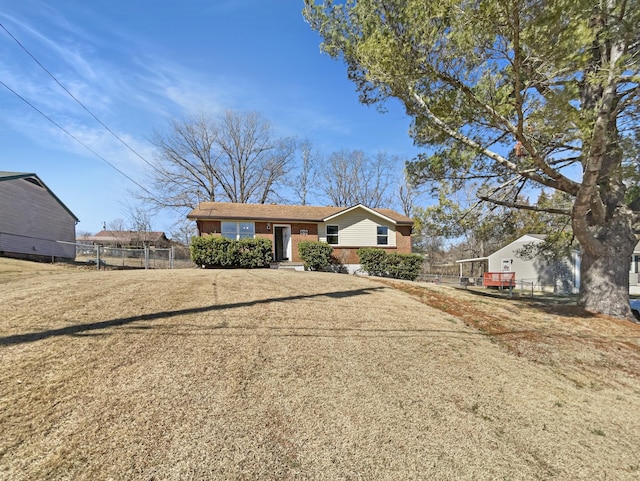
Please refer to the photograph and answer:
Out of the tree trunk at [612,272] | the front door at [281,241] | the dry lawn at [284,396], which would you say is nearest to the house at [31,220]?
the front door at [281,241]

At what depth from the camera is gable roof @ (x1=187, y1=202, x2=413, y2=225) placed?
17188 millimetres

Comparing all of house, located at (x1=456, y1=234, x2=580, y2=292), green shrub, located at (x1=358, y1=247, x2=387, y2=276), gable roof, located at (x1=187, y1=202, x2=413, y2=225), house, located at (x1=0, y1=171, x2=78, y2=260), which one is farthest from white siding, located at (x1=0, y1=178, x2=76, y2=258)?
house, located at (x1=456, y1=234, x2=580, y2=292)

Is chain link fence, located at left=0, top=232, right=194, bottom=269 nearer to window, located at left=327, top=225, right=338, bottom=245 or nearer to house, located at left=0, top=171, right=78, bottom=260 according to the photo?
house, located at left=0, top=171, right=78, bottom=260

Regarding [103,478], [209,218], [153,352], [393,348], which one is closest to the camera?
[103,478]

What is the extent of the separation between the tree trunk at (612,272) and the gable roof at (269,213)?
34.4 ft

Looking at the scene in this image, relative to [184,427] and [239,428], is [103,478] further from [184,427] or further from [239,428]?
[239,428]

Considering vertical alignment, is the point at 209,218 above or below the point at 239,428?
above

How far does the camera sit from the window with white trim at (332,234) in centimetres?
1895

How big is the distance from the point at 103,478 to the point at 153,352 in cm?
181

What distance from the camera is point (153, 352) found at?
3.82m

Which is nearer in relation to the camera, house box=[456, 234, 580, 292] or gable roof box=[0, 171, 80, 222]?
gable roof box=[0, 171, 80, 222]

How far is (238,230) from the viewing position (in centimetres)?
1756

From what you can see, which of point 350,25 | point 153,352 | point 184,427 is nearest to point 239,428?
point 184,427

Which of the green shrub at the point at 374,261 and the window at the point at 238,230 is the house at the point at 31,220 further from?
the green shrub at the point at 374,261
